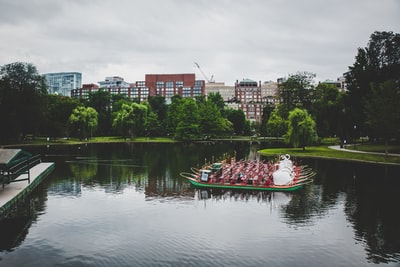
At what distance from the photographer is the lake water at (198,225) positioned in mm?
16344

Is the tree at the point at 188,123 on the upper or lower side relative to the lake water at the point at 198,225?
upper

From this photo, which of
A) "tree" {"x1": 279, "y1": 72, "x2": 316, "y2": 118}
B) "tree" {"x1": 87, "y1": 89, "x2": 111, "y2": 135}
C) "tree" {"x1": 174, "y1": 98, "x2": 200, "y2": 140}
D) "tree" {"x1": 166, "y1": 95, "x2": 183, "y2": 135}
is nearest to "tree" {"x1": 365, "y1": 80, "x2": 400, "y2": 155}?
"tree" {"x1": 279, "y1": 72, "x2": 316, "y2": 118}

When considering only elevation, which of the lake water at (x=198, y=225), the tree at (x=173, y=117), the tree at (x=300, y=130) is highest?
the tree at (x=173, y=117)

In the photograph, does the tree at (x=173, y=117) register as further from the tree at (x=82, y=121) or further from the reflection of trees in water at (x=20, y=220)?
the reflection of trees in water at (x=20, y=220)

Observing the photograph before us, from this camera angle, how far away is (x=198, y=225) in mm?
20906

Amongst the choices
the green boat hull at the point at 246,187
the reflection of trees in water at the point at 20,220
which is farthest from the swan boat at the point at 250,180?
the reflection of trees in water at the point at 20,220

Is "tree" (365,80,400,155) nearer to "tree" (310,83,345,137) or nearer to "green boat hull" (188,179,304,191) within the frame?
"tree" (310,83,345,137)

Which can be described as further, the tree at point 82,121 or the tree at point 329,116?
the tree at point 82,121

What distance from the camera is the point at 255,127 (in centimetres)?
15375

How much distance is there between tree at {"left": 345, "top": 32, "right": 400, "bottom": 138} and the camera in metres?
67.4

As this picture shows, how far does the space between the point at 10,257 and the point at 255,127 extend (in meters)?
142

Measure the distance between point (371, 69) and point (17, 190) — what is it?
6429cm

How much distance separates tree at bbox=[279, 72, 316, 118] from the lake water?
55.5 meters

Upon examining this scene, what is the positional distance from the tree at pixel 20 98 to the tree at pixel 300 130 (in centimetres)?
5570
